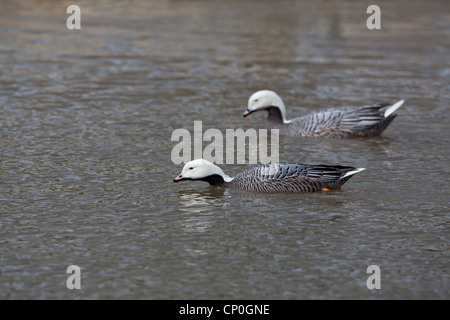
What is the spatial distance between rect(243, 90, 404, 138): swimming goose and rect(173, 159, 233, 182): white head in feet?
12.5

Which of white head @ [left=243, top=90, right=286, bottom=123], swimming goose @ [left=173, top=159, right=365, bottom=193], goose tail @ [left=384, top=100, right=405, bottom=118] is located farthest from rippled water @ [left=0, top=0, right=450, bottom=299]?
white head @ [left=243, top=90, right=286, bottom=123]

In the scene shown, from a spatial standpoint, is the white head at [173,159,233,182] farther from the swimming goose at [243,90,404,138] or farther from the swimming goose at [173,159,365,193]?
the swimming goose at [243,90,404,138]

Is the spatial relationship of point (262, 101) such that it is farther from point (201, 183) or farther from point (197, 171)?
point (197, 171)

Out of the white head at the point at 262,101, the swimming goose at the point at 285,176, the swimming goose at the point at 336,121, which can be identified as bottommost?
the swimming goose at the point at 285,176

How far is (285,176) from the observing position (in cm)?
1144

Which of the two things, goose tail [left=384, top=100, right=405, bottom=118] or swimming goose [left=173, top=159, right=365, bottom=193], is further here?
goose tail [left=384, top=100, right=405, bottom=118]

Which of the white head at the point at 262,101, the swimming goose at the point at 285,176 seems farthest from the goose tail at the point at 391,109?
the swimming goose at the point at 285,176

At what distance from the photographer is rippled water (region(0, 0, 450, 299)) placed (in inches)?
334

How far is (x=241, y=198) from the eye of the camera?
1130 cm

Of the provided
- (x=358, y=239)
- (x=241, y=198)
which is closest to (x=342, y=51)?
(x=241, y=198)

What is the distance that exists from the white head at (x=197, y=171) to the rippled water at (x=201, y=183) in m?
0.26

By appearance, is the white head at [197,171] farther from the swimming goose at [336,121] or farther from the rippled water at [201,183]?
the swimming goose at [336,121]

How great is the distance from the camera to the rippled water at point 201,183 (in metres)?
8.48

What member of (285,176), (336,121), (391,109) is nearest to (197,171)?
(285,176)
